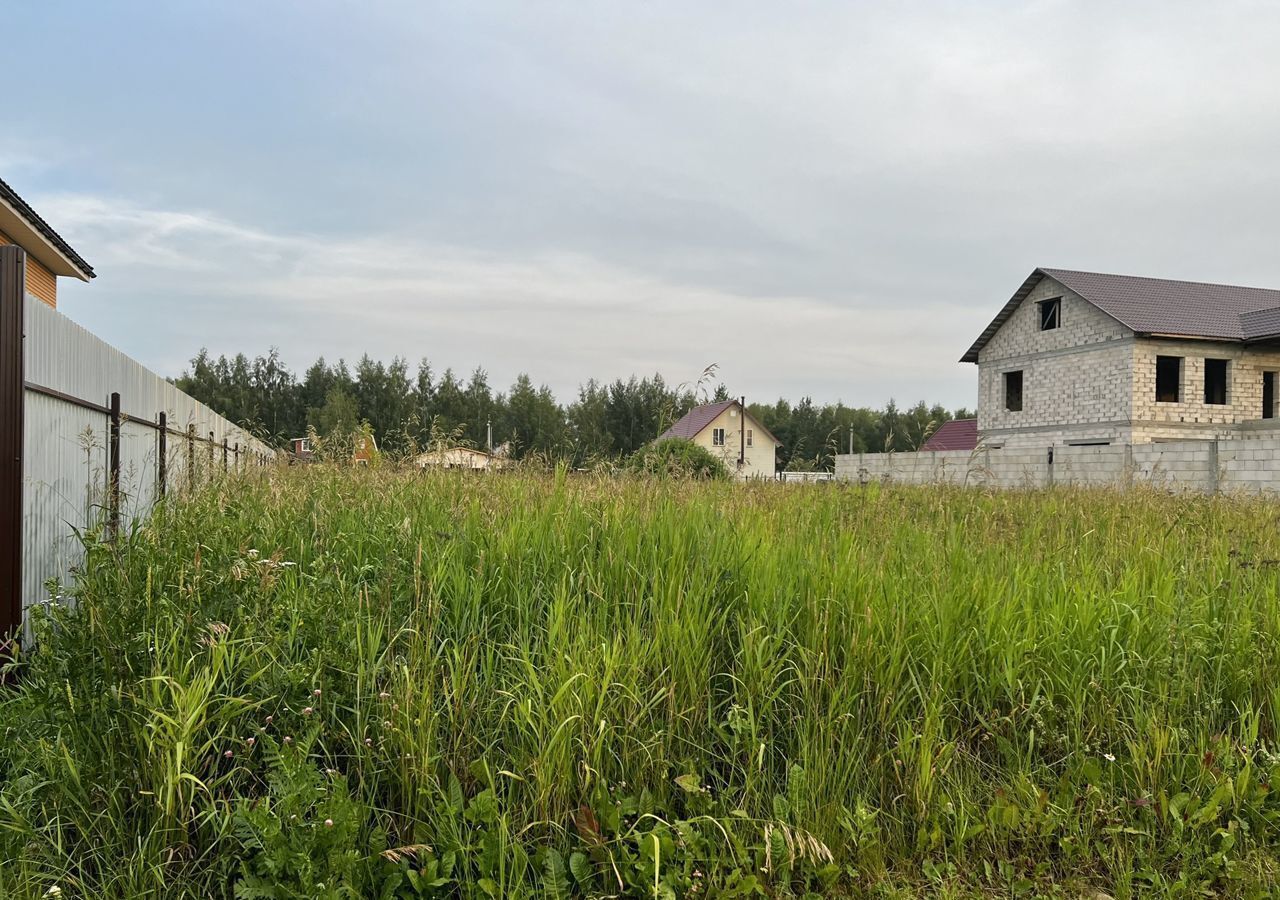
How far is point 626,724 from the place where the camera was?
2.67 metres

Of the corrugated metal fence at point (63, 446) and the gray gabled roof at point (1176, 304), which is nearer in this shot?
the corrugated metal fence at point (63, 446)

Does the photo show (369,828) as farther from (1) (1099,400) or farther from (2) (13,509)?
(1) (1099,400)

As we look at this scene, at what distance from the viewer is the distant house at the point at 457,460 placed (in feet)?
19.1

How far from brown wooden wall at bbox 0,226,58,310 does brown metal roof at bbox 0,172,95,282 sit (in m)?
0.54

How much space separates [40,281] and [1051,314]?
30910 mm

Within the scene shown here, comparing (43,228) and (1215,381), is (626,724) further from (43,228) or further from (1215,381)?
(1215,381)

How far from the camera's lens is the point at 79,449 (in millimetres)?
5227

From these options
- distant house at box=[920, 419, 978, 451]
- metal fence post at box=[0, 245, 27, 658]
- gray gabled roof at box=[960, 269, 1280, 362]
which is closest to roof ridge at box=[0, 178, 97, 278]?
metal fence post at box=[0, 245, 27, 658]

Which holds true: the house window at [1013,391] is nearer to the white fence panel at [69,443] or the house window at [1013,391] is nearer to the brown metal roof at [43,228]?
the brown metal roof at [43,228]

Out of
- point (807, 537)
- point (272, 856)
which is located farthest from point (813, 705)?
point (272, 856)

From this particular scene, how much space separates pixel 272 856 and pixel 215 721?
0.59m

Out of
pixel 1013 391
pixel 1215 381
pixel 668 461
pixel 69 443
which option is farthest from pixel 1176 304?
pixel 69 443

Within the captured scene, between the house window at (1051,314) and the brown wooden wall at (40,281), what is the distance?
30465 millimetres

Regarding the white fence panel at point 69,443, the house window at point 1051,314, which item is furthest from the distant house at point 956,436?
the white fence panel at point 69,443
